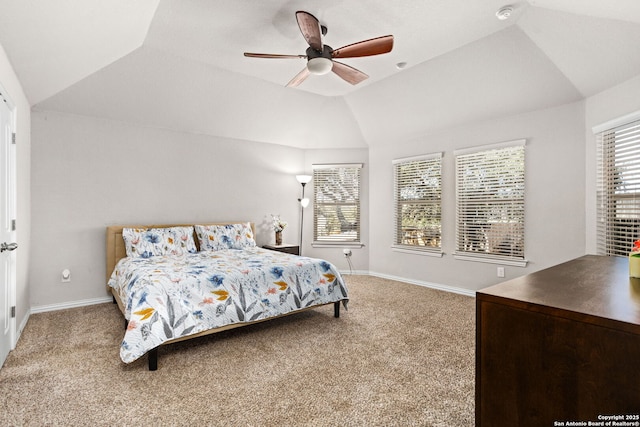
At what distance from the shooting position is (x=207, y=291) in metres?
2.83

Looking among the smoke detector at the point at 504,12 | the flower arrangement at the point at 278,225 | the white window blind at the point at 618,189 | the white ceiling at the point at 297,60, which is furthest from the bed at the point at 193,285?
the smoke detector at the point at 504,12

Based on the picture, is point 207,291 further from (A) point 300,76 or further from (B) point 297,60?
(B) point 297,60

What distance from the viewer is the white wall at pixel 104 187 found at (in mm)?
3893

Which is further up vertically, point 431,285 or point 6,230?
point 6,230

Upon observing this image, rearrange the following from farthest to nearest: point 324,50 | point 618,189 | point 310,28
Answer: point 618,189
point 324,50
point 310,28

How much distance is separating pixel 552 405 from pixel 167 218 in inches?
184

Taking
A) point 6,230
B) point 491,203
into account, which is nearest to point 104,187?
point 6,230

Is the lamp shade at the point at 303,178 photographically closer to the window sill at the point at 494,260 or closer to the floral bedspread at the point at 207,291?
the floral bedspread at the point at 207,291

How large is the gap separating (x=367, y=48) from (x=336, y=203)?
3584 millimetres

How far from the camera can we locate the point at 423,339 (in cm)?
305

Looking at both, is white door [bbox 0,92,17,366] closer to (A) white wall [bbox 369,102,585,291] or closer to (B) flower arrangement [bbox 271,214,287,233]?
(B) flower arrangement [bbox 271,214,287,233]

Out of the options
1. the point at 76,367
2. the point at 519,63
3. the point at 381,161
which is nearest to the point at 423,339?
the point at 76,367

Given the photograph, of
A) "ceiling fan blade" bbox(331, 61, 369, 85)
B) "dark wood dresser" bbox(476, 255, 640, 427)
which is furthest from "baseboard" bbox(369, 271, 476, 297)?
"dark wood dresser" bbox(476, 255, 640, 427)

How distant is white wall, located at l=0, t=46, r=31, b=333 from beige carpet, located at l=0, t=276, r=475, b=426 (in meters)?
0.33
